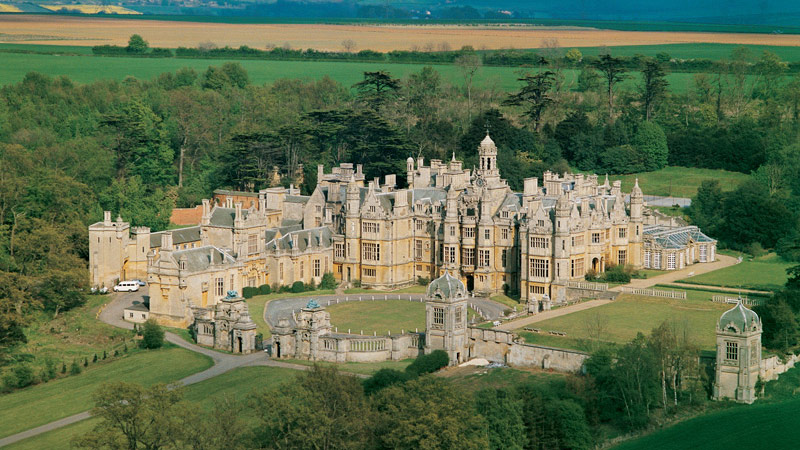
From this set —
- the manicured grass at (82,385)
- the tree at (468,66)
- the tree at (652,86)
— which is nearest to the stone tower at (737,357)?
the manicured grass at (82,385)

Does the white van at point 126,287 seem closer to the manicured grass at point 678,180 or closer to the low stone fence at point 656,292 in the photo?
the low stone fence at point 656,292

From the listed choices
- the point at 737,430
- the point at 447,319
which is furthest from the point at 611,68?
the point at 737,430

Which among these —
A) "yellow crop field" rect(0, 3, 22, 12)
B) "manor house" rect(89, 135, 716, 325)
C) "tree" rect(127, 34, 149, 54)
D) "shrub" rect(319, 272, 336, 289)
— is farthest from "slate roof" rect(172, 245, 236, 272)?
"yellow crop field" rect(0, 3, 22, 12)

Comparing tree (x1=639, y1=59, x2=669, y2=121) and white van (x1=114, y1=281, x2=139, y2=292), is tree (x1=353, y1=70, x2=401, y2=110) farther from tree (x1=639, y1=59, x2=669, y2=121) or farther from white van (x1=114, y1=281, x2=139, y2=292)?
white van (x1=114, y1=281, x2=139, y2=292)

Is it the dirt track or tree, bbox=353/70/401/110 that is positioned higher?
the dirt track

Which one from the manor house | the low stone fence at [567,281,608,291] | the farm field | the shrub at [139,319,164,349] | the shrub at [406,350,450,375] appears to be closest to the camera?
the shrub at [406,350,450,375]

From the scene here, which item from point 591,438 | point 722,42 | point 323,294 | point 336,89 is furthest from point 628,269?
point 722,42
